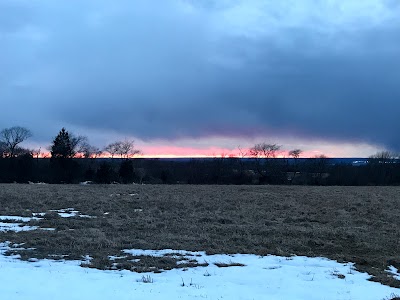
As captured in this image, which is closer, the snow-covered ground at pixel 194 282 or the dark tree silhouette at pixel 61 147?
the snow-covered ground at pixel 194 282

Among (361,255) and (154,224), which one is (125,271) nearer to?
(361,255)

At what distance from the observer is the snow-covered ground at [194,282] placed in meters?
6.28

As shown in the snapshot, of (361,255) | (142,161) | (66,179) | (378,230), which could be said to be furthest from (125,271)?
(142,161)

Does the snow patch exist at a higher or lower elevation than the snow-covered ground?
higher

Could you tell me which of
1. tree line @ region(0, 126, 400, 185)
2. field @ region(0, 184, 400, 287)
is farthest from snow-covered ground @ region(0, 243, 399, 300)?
tree line @ region(0, 126, 400, 185)

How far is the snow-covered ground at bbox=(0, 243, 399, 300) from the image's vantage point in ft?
20.6

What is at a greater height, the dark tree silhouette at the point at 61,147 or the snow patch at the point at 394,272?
the dark tree silhouette at the point at 61,147

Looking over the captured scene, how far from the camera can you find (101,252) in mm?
9500

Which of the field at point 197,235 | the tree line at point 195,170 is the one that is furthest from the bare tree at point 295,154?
the field at point 197,235

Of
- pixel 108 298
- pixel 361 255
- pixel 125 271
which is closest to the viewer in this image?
pixel 108 298

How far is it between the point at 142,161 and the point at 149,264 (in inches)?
3805

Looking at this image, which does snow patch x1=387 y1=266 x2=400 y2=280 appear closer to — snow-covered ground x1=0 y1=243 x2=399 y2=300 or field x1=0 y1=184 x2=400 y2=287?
field x1=0 y1=184 x2=400 y2=287

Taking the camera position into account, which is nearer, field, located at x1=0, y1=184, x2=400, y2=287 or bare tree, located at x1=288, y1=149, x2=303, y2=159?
field, located at x1=0, y1=184, x2=400, y2=287

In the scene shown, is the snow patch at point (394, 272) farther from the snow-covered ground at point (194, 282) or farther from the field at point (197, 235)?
the snow-covered ground at point (194, 282)
